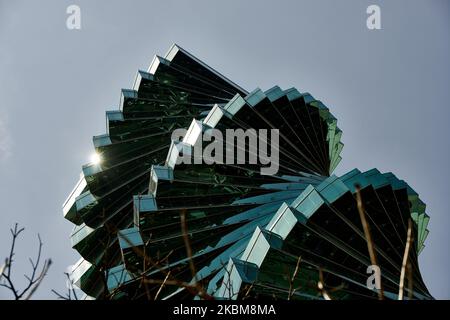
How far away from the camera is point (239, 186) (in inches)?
1644

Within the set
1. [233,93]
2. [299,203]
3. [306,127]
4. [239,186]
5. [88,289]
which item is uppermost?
[233,93]

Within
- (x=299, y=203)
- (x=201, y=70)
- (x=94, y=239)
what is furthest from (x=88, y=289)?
(x=299, y=203)

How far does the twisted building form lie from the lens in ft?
89.9

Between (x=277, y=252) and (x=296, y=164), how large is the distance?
2198 cm

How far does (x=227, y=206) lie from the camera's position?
4072 centimetres

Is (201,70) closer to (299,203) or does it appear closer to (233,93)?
(233,93)

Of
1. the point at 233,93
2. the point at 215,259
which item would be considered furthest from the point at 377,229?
the point at 233,93

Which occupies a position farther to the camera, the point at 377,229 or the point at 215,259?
the point at 215,259

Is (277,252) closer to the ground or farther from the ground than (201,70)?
closer to the ground

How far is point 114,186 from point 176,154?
15991 mm

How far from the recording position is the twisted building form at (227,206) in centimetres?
2739
